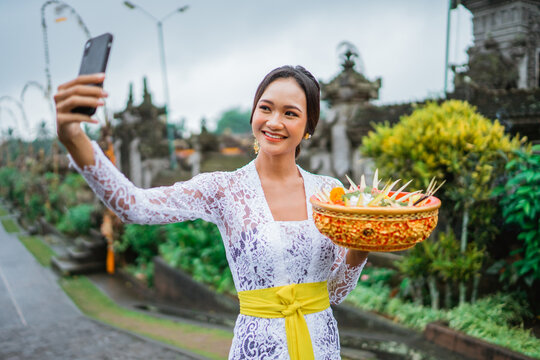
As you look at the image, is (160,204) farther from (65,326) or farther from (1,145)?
(1,145)

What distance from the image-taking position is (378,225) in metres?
1.54

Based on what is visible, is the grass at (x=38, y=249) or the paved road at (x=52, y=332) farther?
the grass at (x=38, y=249)

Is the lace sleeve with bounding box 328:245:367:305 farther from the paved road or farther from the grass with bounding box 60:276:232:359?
the paved road

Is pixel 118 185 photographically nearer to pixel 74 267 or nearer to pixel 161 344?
pixel 161 344

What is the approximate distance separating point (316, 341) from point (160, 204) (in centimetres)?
88

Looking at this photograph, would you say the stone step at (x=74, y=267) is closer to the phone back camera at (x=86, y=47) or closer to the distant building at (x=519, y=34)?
the distant building at (x=519, y=34)

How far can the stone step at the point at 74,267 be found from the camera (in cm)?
1046

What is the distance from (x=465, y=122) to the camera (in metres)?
4.47

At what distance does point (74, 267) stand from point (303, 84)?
1012cm

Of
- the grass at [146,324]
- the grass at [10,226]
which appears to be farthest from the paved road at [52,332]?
the grass at [10,226]

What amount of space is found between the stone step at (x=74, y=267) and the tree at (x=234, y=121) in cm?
6241

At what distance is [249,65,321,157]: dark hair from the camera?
193 cm

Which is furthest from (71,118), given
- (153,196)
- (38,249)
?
(38,249)

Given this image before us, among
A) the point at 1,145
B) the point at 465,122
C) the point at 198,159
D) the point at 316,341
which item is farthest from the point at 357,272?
the point at 1,145
